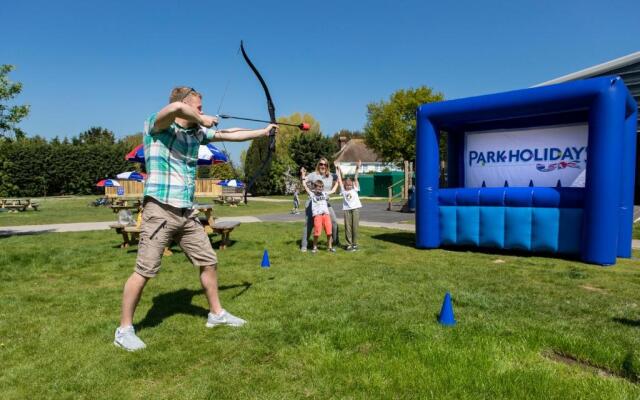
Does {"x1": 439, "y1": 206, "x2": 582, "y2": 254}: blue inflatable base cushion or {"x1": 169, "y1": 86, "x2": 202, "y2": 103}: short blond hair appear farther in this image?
{"x1": 439, "y1": 206, "x2": 582, "y2": 254}: blue inflatable base cushion

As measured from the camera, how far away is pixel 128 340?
3.64 metres

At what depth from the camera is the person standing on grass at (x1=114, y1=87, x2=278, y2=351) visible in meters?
3.69

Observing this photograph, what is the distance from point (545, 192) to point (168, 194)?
6.75 m

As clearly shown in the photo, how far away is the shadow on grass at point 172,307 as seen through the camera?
4382 millimetres

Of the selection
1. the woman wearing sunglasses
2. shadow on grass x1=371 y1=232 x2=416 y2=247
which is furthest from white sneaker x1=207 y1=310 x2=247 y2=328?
shadow on grass x1=371 y1=232 x2=416 y2=247

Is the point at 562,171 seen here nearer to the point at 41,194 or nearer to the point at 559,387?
the point at 559,387

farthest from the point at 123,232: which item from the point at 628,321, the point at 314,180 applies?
the point at 628,321

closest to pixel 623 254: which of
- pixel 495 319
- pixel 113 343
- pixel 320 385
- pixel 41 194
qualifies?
pixel 495 319

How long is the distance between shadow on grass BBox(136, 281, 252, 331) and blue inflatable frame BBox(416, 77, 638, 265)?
491 cm

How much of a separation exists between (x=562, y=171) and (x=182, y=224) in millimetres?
7591

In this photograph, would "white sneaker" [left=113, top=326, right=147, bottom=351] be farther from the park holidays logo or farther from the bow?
the park holidays logo

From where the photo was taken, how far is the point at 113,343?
3770mm

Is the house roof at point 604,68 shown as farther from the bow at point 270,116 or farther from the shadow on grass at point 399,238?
the bow at point 270,116

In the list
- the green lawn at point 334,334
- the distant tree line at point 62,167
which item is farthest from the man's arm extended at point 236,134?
the distant tree line at point 62,167
